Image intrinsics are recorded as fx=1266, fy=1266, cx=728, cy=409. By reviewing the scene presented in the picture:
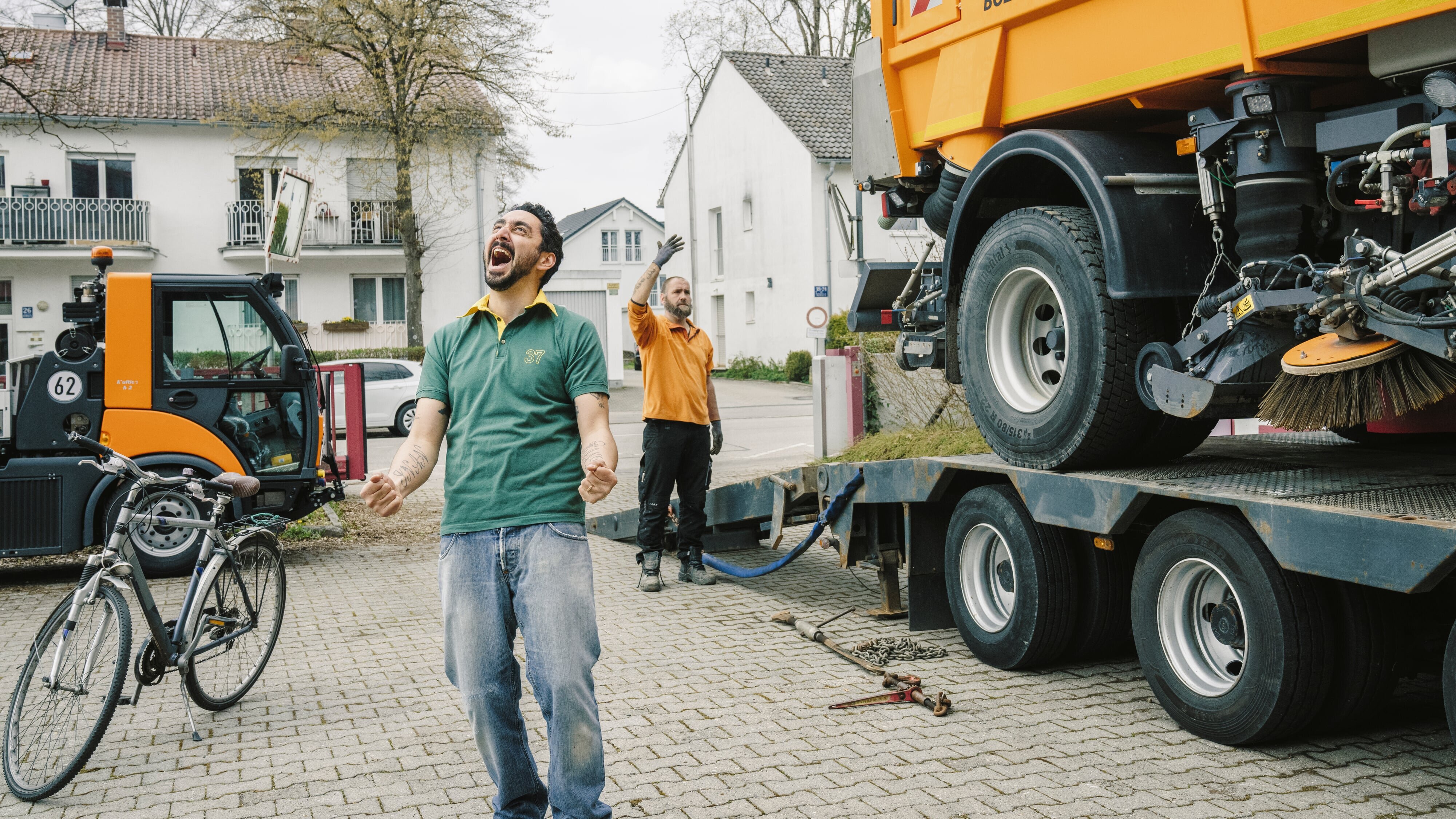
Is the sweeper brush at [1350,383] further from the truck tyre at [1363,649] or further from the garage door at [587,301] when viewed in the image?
the garage door at [587,301]

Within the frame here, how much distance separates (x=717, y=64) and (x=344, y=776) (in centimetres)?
3593

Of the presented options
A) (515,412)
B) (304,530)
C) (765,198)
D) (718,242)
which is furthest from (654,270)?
(718,242)

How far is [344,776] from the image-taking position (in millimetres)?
4625

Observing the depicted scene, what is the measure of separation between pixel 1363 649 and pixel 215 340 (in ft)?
26.1

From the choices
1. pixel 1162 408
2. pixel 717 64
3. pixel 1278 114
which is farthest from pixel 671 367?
pixel 717 64

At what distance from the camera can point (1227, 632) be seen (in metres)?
4.43

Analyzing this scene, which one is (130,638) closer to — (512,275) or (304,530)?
(512,275)

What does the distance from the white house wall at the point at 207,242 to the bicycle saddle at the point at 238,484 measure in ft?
88.1

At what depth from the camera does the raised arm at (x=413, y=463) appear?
337 centimetres

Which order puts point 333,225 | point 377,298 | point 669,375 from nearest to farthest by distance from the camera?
point 669,375
point 333,225
point 377,298

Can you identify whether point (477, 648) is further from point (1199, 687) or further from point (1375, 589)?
point (1375, 589)

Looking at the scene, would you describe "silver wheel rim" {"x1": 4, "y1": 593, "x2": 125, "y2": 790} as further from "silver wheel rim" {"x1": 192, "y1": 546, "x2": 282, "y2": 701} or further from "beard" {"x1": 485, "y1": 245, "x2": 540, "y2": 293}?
"beard" {"x1": 485, "y1": 245, "x2": 540, "y2": 293}

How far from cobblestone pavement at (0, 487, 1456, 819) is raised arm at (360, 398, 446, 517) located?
1.31 metres

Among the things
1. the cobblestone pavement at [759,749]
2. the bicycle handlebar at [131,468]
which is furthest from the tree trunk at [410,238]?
the bicycle handlebar at [131,468]
